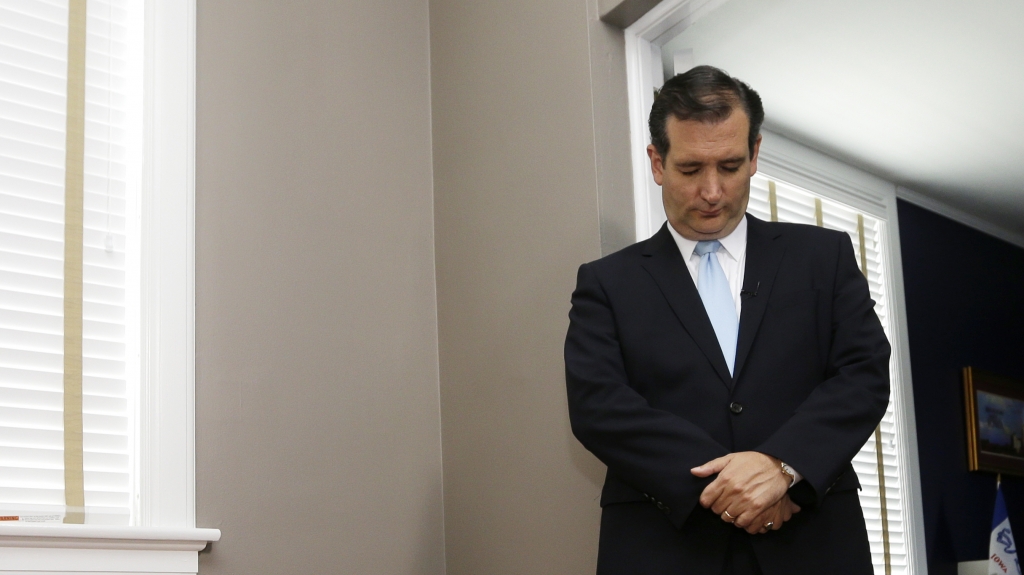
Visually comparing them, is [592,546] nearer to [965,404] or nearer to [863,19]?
[863,19]

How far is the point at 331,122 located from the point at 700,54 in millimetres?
1551

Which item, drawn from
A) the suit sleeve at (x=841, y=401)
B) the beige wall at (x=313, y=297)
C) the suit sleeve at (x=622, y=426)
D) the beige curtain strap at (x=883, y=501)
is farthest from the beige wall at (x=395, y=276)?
the beige curtain strap at (x=883, y=501)

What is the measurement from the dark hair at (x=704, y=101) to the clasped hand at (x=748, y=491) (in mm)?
623

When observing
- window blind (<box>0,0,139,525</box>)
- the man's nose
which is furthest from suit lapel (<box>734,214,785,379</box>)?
window blind (<box>0,0,139,525</box>)

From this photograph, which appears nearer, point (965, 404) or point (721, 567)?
point (721, 567)

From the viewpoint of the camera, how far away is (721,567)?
65.2 inches

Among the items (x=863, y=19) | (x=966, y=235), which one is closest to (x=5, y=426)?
(x=863, y=19)

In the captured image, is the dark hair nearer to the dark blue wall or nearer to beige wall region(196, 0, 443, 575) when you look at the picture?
beige wall region(196, 0, 443, 575)

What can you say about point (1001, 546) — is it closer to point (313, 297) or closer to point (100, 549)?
point (313, 297)

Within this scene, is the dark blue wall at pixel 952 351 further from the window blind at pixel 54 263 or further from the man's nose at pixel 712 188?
the window blind at pixel 54 263

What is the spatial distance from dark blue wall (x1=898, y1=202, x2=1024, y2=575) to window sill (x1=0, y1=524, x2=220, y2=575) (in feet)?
12.0

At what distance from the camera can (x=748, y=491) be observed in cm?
155

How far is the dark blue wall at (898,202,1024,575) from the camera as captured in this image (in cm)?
493

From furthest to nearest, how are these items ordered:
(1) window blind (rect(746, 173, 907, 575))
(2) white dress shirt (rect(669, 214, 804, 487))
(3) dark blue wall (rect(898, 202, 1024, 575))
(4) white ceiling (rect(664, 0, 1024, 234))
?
(3) dark blue wall (rect(898, 202, 1024, 575)) → (1) window blind (rect(746, 173, 907, 575)) → (4) white ceiling (rect(664, 0, 1024, 234)) → (2) white dress shirt (rect(669, 214, 804, 487))
